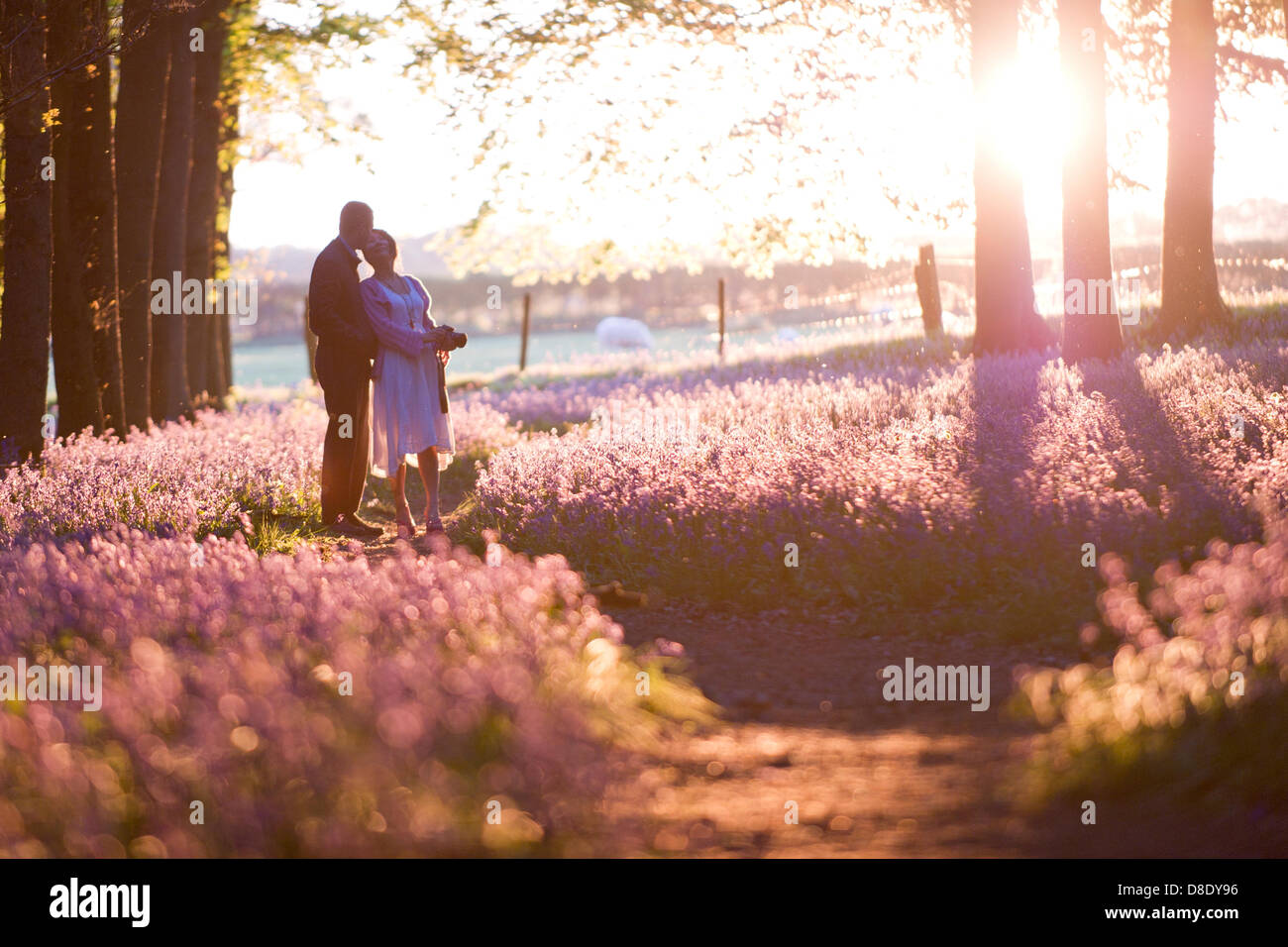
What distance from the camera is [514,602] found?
231 inches

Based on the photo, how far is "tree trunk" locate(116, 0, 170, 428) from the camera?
571 inches

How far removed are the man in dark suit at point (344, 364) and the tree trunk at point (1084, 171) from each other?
8910 millimetres

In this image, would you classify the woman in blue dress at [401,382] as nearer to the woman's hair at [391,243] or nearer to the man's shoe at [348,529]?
the woman's hair at [391,243]

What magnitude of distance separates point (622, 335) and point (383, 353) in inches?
1923

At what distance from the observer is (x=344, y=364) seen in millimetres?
10641

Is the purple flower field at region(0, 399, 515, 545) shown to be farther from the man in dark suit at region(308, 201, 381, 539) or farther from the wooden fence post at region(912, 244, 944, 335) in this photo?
the wooden fence post at region(912, 244, 944, 335)

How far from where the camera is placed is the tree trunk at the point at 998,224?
16578 millimetres

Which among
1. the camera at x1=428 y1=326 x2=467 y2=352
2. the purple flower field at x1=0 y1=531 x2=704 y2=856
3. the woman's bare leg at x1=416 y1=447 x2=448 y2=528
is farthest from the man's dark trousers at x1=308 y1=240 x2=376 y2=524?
the purple flower field at x1=0 y1=531 x2=704 y2=856

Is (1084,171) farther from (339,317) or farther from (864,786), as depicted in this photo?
(864,786)

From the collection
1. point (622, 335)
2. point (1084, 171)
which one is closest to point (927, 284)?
point (1084, 171)

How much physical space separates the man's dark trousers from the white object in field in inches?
1836

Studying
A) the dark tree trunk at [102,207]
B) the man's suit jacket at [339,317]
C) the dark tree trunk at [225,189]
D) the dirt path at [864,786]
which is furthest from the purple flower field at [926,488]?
the dark tree trunk at [225,189]
